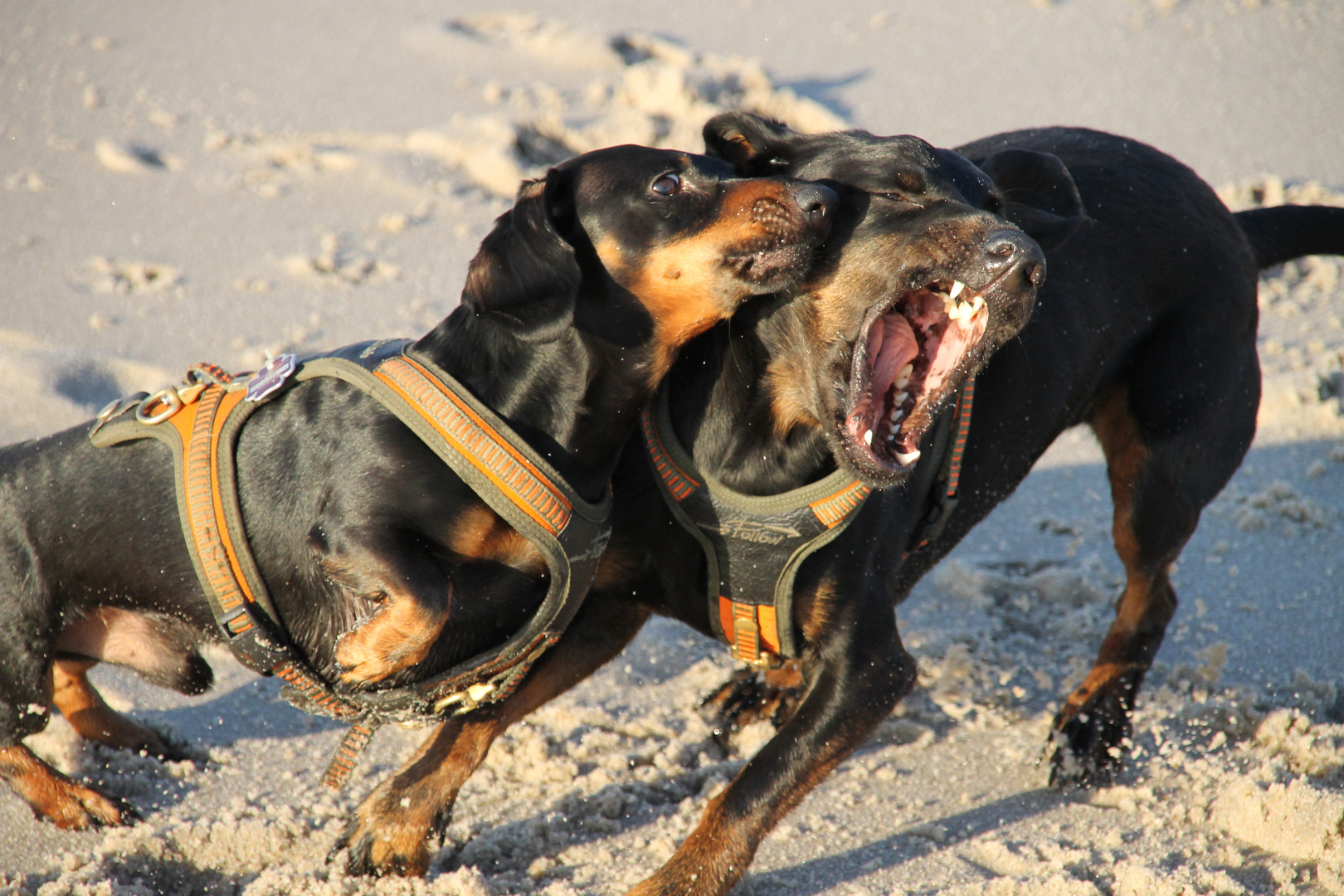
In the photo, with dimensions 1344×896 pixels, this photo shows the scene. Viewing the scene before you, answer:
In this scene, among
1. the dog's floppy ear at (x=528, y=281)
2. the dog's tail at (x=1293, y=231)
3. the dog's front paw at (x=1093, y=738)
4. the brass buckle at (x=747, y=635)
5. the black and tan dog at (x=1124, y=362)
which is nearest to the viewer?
the dog's floppy ear at (x=528, y=281)

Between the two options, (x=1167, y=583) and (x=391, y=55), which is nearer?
(x=1167, y=583)

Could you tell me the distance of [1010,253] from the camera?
2.37m

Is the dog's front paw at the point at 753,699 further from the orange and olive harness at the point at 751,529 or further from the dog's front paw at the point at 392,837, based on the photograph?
the dog's front paw at the point at 392,837

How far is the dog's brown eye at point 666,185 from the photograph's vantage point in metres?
2.53

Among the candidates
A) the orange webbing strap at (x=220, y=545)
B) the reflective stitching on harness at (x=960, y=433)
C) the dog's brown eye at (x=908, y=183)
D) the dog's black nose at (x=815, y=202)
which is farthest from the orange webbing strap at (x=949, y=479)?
the orange webbing strap at (x=220, y=545)

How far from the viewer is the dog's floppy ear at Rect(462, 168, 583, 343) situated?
2.37m

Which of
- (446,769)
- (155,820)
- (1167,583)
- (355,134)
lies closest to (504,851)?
(446,769)

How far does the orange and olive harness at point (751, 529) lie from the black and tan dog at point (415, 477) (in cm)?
17

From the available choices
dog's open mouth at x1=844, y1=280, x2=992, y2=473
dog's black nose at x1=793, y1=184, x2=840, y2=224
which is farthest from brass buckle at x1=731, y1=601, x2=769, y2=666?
dog's black nose at x1=793, y1=184, x2=840, y2=224

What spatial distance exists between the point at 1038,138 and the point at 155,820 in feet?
10.8

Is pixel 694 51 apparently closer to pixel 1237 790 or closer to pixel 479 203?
pixel 479 203

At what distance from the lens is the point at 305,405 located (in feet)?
8.67

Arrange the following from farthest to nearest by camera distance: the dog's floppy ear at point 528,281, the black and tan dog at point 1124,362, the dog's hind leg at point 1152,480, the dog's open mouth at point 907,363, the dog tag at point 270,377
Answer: the dog's hind leg at point 1152,480
the black and tan dog at point 1124,362
the dog tag at point 270,377
the dog's open mouth at point 907,363
the dog's floppy ear at point 528,281

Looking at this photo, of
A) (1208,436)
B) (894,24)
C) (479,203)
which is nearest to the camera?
(1208,436)
